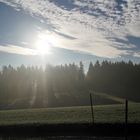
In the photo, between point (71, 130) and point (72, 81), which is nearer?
point (71, 130)

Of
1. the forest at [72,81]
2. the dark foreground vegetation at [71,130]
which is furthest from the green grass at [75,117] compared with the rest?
the forest at [72,81]

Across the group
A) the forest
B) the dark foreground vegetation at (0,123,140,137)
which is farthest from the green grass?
the forest

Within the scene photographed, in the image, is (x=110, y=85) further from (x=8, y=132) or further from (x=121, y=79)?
(x=8, y=132)

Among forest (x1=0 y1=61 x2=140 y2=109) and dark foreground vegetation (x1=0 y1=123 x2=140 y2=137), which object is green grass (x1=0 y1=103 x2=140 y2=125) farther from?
forest (x1=0 y1=61 x2=140 y2=109)

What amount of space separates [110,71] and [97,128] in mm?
156361

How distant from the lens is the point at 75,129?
24016 mm

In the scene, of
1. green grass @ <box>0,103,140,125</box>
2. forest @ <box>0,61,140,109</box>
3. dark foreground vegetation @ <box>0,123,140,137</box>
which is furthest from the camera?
forest @ <box>0,61,140,109</box>

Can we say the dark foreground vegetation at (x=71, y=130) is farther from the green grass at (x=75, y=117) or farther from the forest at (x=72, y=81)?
the forest at (x=72, y=81)

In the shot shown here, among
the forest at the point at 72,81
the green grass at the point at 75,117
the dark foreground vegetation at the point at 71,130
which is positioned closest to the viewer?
the dark foreground vegetation at the point at 71,130

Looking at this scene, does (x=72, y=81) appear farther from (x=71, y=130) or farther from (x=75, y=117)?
(x=71, y=130)

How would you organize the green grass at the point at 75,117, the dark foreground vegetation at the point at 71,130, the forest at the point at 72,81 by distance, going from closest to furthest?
the dark foreground vegetation at the point at 71,130
the green grass at the point at 75,117
the forest at the point at 72,81

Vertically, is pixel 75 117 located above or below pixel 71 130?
below

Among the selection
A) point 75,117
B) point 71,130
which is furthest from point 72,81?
point 71,130

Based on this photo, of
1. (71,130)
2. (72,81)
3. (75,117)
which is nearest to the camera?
(71,130)
